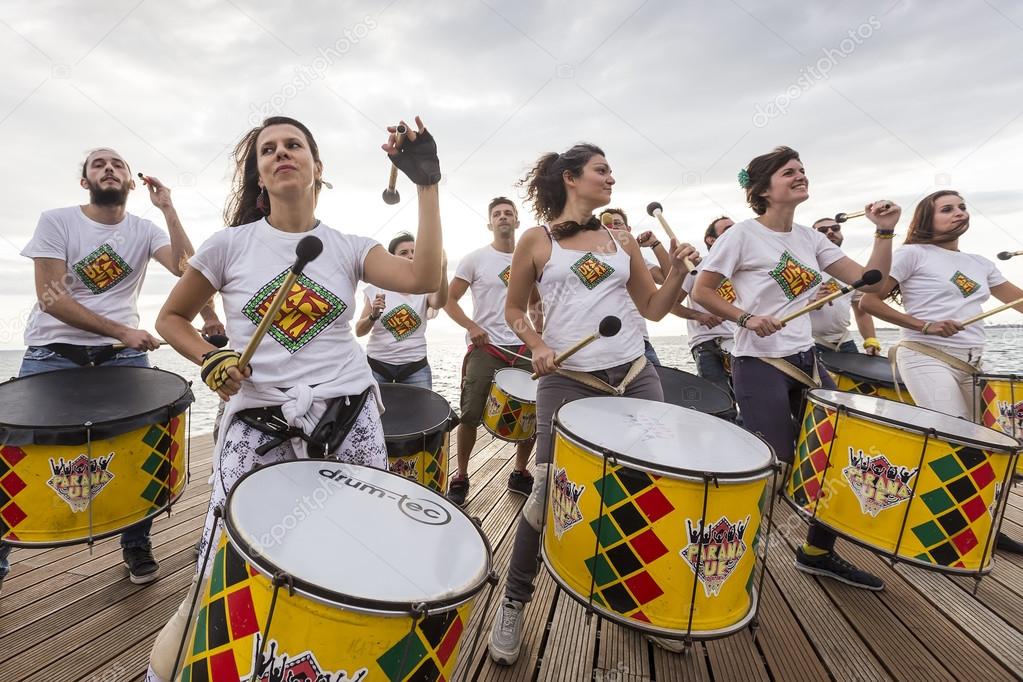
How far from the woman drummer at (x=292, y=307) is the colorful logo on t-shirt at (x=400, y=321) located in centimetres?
237

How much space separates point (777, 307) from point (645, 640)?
168 centimetres

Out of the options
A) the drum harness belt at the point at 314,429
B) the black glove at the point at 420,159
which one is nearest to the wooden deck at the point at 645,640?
the drum harness belt at the point at 314,429

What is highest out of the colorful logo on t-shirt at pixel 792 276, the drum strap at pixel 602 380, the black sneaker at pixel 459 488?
the colorful logo on t-shirt at pixel 792 276

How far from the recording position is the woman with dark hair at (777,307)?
2.65m

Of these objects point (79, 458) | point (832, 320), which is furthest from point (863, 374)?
point (79, 458)

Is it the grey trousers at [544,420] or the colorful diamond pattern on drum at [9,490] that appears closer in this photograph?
the colorful diamond pattern on drum at [9,490]

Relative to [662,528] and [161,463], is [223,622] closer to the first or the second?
[662,528]

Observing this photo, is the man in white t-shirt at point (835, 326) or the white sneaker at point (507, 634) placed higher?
the man in white t-shirt at point (835, 326)

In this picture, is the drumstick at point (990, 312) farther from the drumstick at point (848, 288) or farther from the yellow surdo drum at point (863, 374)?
the drumstick at point (848, 288)

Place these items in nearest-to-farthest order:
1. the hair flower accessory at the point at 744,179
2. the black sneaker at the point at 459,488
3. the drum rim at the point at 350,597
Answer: the drum rim at the point at 350,597, the hair flower accessory at the point at 744,179, the black sneaker at the point at 459,488

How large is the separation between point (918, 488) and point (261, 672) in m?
2.27

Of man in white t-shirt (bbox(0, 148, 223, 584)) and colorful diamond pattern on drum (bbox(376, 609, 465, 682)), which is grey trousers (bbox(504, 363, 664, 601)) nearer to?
colorful diamond pattern on drum (bbox(376, 609, 465, 682))

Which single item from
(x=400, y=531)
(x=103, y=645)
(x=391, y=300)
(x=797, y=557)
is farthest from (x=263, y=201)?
(x=797, y=557)

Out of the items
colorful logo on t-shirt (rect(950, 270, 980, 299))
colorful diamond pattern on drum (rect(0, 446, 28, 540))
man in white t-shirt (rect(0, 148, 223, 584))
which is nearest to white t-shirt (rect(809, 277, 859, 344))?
colorful logo on t-shirt (rect(950, 270, 980, 299))
